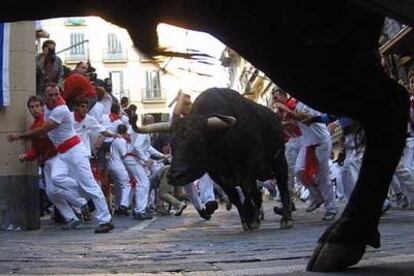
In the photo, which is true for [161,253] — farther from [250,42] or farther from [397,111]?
[250,42]

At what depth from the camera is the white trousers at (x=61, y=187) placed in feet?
31.6

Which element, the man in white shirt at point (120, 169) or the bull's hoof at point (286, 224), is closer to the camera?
the bull's hoof at point (286, 224)

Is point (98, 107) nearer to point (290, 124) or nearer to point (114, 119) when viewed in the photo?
point (114, 119)

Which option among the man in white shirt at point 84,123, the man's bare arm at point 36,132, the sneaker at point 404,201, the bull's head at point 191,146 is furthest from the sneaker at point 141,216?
the bull's head at point 191,146

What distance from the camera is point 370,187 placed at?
11.1 ft

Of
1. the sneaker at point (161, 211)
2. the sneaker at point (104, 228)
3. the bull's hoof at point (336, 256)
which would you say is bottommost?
the sneaker at point (161, 211)

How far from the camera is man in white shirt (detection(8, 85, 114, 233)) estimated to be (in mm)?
9344

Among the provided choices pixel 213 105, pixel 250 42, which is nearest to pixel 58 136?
pixel 213 105

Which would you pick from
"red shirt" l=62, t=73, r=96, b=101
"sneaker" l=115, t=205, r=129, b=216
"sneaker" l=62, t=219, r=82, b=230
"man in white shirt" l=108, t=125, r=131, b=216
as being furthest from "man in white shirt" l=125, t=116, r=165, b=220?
"red shirt" l=62, t=73, r=96, b=101

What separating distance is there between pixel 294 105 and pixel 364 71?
20.6 feet

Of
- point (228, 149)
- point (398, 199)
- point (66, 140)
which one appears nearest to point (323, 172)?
point (228, 149)

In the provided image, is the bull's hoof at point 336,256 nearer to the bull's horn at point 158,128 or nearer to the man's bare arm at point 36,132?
the bull's horn at point 158,128

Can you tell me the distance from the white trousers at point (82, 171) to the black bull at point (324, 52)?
6.05 m

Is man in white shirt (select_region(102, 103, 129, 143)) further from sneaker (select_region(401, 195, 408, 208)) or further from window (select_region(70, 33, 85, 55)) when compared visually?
sneaker (select_region(401, 195, 408, 208))
